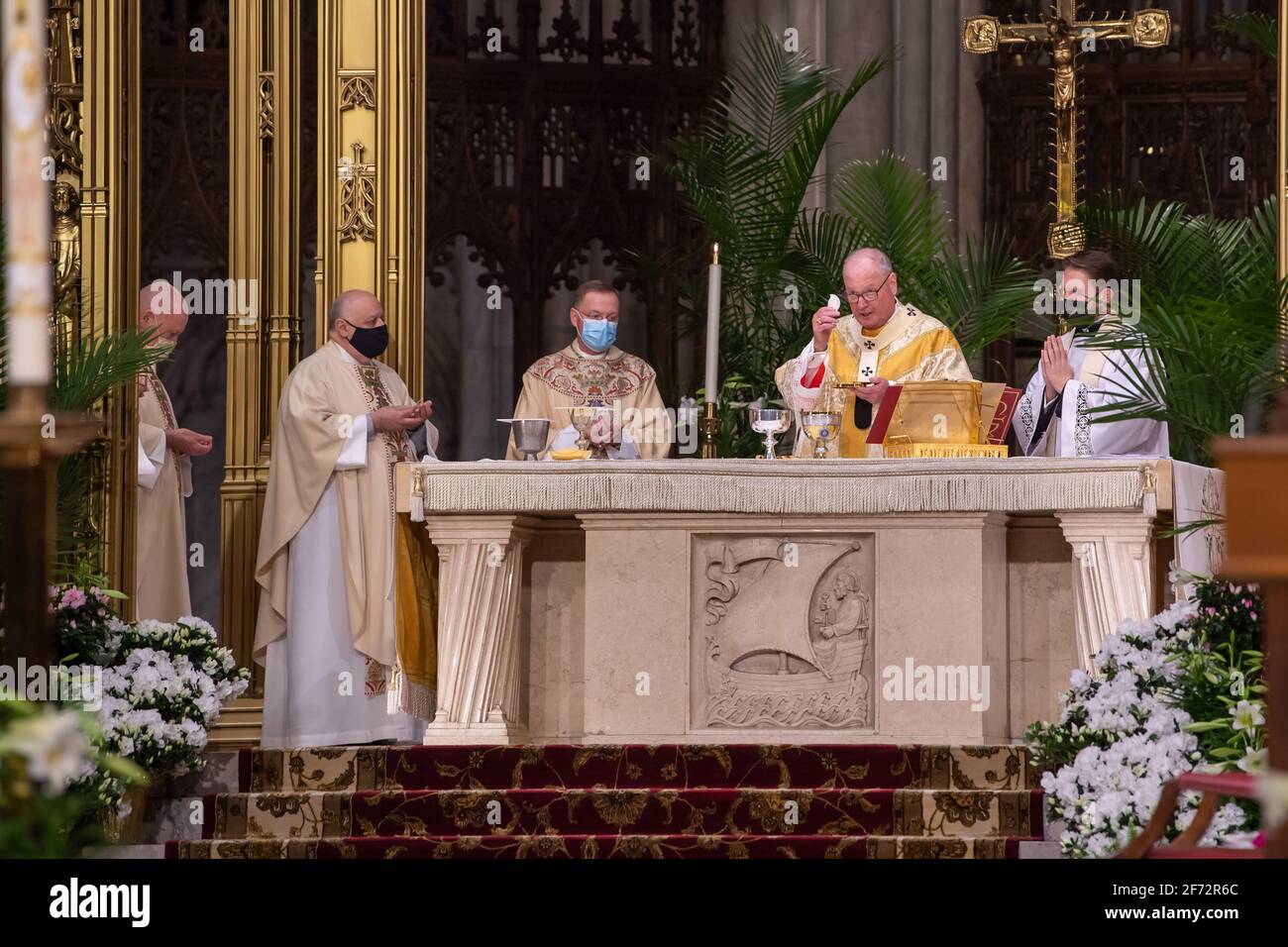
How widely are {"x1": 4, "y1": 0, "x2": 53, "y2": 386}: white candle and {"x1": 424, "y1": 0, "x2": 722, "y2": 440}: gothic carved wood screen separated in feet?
34.6

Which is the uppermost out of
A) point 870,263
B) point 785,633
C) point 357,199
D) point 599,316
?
point 357,199

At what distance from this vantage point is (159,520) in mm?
10125

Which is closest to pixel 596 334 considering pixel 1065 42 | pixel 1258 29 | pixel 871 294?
pixel 871 294

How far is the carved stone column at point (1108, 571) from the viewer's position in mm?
7906

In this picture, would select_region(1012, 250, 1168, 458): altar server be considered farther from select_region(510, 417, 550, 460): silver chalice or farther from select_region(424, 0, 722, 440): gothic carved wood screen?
select_region(424, 0, 722, 440): gothic carved wood screen

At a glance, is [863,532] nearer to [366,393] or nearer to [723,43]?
[366,393]

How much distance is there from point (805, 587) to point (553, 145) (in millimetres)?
6399

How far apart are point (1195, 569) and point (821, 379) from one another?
181 centimetres

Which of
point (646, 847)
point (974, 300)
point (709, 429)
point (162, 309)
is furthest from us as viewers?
point (974, 300)

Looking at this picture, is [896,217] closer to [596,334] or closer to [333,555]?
[596,334]

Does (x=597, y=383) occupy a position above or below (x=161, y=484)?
above

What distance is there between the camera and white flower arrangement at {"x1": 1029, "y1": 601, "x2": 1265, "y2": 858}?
21.4 ft

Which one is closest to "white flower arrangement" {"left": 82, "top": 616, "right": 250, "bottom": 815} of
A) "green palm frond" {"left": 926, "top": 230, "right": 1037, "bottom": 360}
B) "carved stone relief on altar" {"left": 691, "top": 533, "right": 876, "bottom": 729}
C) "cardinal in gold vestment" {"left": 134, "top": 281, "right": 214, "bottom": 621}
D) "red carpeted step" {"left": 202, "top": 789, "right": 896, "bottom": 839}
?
"red carpeted step" {"left": 202, "top": 789, "right": 896, "bottom": 839}
